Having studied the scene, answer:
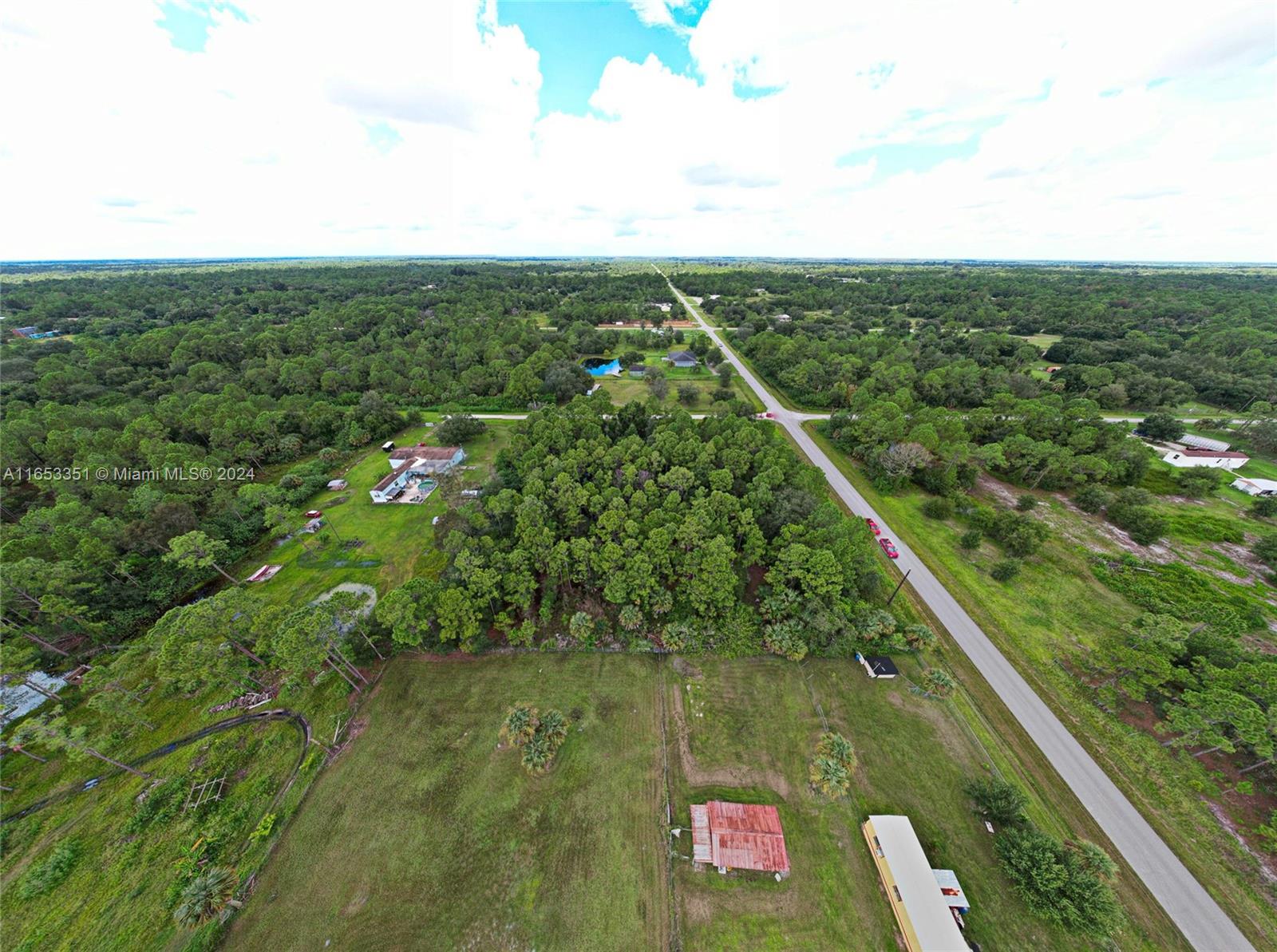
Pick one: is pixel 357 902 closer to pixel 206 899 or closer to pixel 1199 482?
pixel 206 899

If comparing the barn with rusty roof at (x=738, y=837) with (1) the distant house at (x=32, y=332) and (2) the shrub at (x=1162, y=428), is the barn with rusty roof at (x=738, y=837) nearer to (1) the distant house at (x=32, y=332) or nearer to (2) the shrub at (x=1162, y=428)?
(2) the shrub at (x=1162, y=428)

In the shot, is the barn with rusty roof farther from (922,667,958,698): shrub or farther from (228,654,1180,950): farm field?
(922,667,958,698): shrub

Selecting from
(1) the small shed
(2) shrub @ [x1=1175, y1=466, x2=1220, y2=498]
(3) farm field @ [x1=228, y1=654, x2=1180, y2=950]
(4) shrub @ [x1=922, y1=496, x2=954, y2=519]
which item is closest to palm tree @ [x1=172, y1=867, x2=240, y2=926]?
(3) farm field @ [x1=228, y1=654, x2=1180, y2=950]

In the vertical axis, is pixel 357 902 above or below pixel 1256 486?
below

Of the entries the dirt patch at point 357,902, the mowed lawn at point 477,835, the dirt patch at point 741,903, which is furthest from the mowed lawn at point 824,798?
the dirt patch at point 357,902

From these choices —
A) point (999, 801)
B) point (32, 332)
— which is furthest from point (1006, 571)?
point (32, 332)

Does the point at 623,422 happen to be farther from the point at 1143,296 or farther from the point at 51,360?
the point at 1143,296

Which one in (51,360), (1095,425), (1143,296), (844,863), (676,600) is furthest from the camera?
(1143,296)

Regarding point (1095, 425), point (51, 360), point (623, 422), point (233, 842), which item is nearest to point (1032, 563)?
point (1095, 425)
